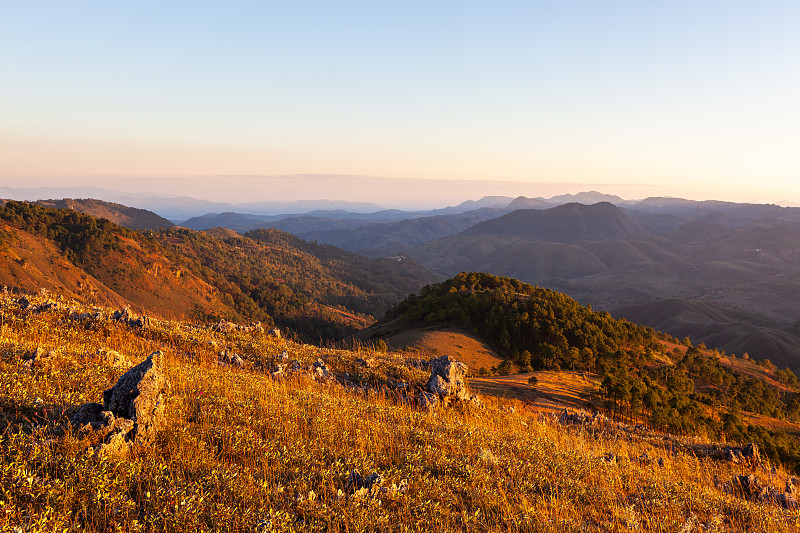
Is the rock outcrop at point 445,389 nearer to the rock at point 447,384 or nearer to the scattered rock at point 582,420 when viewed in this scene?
the rock at point 447,384

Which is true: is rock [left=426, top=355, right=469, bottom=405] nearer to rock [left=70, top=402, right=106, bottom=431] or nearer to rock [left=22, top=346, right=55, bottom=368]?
rock [left=70, top=402, right=106, bottom=431]

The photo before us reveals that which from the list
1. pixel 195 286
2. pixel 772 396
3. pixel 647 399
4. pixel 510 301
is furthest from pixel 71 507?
pixel 195 286

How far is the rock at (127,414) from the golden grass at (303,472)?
0.68 feet

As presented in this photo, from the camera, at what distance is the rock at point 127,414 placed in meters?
5.11

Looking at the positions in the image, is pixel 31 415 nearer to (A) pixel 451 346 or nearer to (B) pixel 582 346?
(A) pixel 451 346

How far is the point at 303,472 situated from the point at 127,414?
9.14 feet

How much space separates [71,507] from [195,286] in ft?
372

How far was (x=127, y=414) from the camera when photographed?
18.8 feet

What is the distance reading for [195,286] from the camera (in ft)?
343

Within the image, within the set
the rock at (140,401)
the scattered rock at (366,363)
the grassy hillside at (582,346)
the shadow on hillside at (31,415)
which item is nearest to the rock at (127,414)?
the rock at (140,401)

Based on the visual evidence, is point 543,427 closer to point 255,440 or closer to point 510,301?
point 255,440

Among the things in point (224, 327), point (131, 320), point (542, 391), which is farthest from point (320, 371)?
point (542, 391)

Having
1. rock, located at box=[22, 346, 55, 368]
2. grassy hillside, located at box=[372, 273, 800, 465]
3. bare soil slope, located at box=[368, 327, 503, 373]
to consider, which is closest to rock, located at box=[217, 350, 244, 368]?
rock, located at box=[22, 346, 55, 368]

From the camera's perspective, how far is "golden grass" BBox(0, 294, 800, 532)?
14.0 feet
